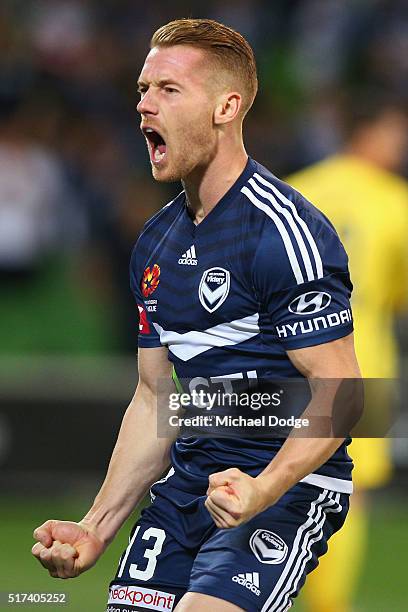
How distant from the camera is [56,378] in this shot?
959cm

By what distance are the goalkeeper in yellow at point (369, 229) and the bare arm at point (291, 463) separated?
9.88 feet

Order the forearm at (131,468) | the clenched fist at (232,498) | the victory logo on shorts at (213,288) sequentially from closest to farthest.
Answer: the clenched fist at (232,498) < the victory logo on shorts at (213,288) < the forearm at (131,468)


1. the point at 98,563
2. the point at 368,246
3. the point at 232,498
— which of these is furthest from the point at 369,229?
the point at 232,498

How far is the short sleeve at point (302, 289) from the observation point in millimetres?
3750

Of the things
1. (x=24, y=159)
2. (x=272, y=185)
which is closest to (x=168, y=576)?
(x=272, y=185)

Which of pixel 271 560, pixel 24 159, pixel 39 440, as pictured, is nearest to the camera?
pixel 271 560

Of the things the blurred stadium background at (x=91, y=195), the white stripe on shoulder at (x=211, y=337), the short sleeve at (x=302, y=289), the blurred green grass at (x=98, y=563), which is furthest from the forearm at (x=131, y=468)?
the blurred stadium background at (x=91, y=195)

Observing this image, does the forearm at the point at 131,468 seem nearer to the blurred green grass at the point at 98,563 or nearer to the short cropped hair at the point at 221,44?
the short cropped hair at the point at 221,44

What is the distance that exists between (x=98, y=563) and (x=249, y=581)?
466cm

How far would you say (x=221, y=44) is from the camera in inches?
155

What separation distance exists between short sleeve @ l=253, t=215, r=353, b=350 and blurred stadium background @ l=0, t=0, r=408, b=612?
11.9ft

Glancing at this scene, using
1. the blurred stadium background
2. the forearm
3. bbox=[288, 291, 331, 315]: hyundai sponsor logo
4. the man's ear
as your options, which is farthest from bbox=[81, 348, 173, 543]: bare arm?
the blurred stadium background

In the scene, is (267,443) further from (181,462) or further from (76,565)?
(76,565)

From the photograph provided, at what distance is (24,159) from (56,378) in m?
1.89
